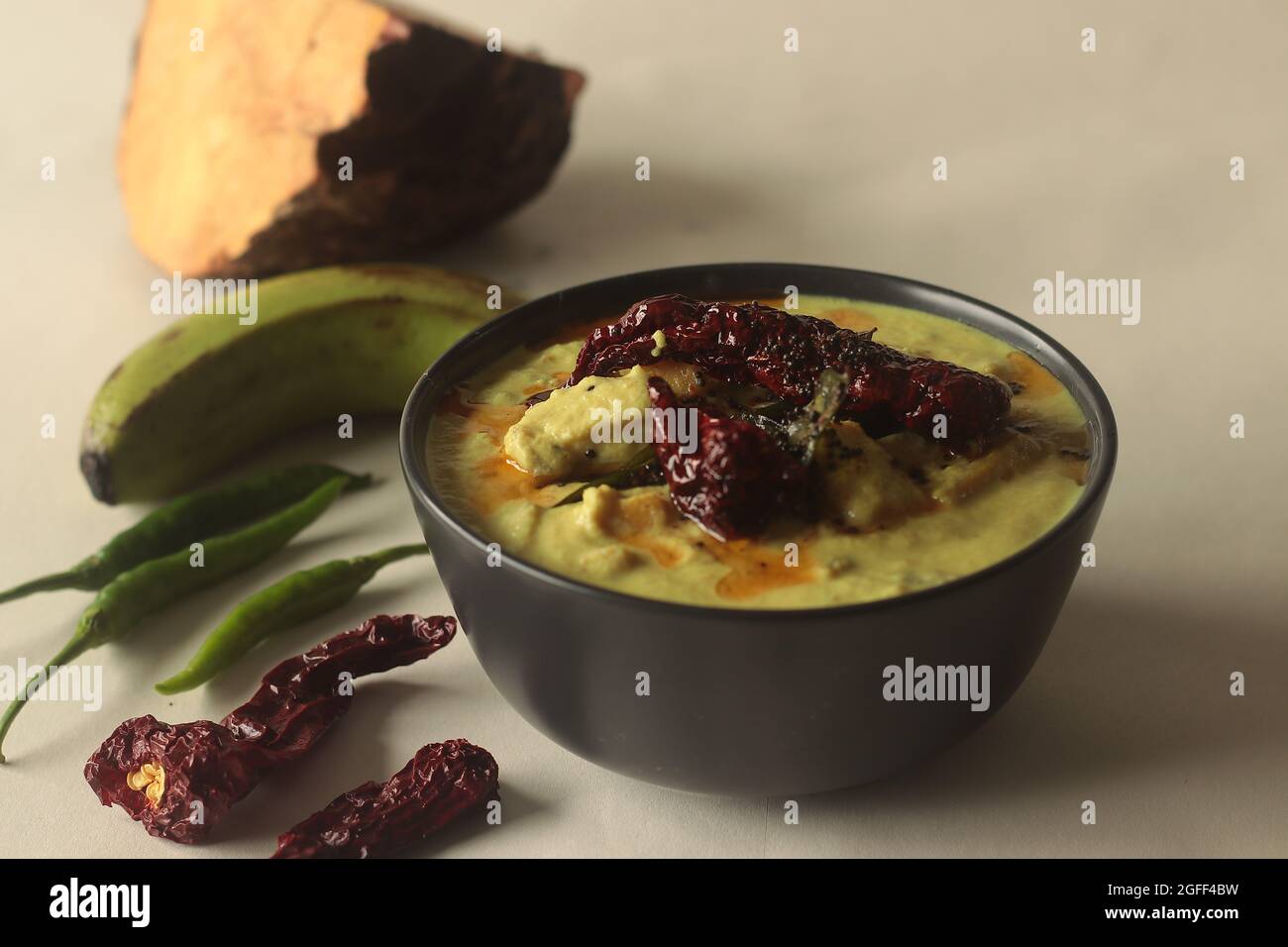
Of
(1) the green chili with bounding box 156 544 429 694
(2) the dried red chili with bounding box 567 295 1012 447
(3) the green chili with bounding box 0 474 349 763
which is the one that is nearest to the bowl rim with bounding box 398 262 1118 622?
(2) the dried red chili with bounding box 567 295 1012 447

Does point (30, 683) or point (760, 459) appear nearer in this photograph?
point (760, 459)

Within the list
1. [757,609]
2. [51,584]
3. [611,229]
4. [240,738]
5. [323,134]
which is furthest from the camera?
[611,229]

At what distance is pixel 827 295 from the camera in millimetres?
4246

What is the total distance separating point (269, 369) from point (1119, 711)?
2.98 metres

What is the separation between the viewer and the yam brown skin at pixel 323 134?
589 cm

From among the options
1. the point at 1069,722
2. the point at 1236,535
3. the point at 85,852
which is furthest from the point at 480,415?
the point at 1236,535

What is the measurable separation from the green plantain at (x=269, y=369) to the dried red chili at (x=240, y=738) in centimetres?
122

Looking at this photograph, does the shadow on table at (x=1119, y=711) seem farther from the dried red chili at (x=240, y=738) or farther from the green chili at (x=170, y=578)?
the green chili at (x=170, y=578)

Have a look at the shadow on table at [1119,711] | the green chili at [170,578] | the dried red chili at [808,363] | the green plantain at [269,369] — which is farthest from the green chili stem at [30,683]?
the shadow on table at [1119,711]

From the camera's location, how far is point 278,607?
167 inches

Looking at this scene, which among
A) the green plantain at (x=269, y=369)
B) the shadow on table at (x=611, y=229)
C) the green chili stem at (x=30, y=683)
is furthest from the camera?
the shadow on table at (x=611, y=229)

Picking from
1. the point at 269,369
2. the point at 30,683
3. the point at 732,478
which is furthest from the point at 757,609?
the point at 269,369

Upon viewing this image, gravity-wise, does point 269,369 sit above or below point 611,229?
below

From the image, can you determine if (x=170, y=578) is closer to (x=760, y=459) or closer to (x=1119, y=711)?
(x=760, y=459)
